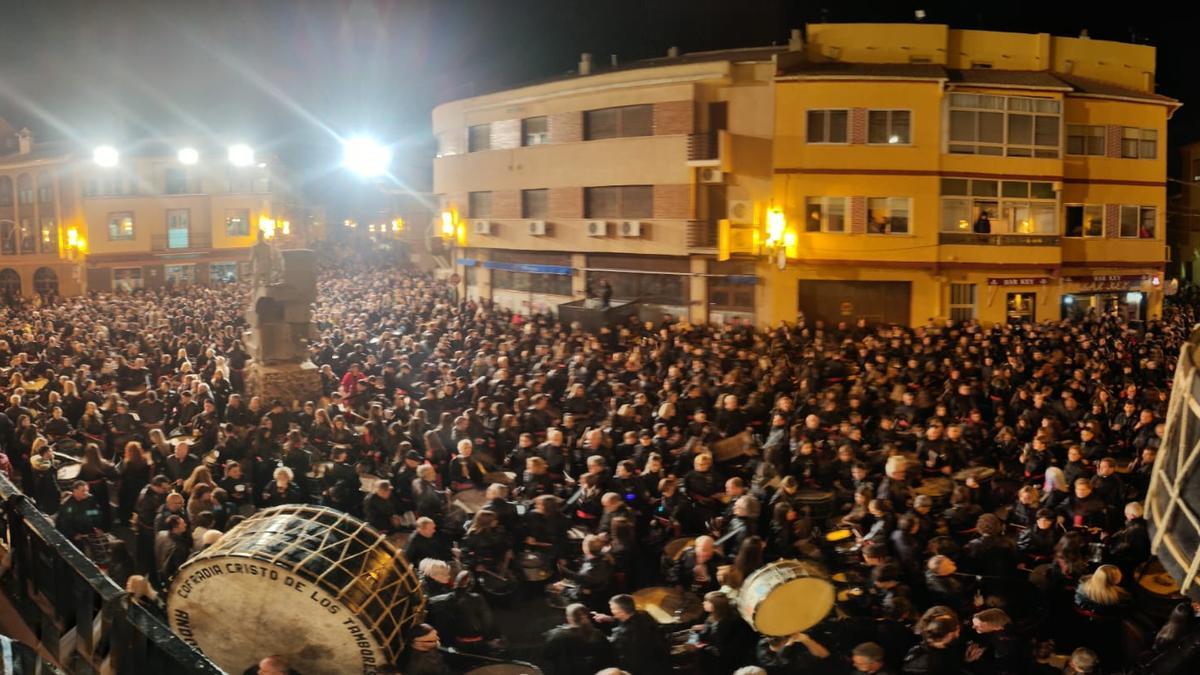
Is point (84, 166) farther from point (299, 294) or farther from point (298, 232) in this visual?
point (299, 294)

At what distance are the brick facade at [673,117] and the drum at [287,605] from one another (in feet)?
72.4

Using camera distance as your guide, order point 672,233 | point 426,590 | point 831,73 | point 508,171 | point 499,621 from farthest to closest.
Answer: point 508,171 < point 672,233 < point 831,73 < point 499,621 < point 426,590

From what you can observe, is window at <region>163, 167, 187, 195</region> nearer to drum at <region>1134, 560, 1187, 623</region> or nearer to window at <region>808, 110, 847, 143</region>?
window at <region>808, 110, 847, 143</region>

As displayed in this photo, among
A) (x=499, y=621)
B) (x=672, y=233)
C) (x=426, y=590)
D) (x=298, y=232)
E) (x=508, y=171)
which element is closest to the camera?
(x=426, y=590)

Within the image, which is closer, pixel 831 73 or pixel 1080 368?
pixel 1080 368

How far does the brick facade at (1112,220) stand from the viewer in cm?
2741

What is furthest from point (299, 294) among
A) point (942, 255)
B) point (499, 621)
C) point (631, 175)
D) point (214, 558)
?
point (942, 255)

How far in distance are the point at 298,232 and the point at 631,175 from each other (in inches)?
2201

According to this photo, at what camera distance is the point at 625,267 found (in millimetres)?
29172

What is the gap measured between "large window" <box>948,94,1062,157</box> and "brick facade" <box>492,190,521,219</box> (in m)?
14.7

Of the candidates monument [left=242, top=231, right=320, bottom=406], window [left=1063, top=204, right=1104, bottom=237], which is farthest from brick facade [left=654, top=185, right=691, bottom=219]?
monument [left=242, top=231, right=320, bottom=406]

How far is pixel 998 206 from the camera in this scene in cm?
2558

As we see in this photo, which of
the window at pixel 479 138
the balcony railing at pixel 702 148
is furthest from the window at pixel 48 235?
the balcony railing at pixel 702 148

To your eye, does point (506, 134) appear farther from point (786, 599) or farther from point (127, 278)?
point (127, 278)
